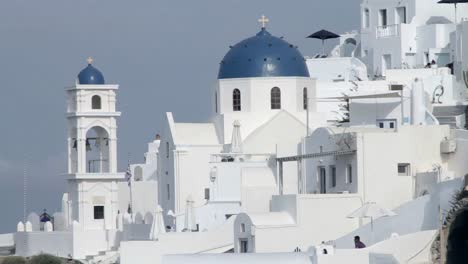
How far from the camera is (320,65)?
93.2 metres

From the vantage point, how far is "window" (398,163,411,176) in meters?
73.8

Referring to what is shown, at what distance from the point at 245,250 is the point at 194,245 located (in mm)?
4793

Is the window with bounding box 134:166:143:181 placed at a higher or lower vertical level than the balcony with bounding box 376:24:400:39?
lower

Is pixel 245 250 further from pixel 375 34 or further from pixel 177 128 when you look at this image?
pixel 375 34

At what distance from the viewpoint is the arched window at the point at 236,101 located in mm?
87625

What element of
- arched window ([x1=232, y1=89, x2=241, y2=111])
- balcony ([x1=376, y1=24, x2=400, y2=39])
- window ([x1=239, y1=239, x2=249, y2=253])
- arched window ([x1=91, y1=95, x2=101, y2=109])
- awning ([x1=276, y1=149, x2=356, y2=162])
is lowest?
window ([x1=239, y1=239, x2=249, y2=253])

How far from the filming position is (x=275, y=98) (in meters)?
87.8

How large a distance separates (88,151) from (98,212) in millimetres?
2759

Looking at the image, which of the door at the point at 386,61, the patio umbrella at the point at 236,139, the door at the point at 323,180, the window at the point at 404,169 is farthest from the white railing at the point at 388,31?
the window at the point at 404,169

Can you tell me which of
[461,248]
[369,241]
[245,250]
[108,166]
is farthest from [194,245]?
[461,248]

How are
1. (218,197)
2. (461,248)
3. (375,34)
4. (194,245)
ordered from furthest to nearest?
1. (375,34)
2. (218,197)
3. (194,245)
4. (461,248)

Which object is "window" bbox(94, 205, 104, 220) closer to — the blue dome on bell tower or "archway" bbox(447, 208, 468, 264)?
the blue dome on bell tower

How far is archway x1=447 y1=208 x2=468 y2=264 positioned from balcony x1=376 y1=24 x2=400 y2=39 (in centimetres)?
3696

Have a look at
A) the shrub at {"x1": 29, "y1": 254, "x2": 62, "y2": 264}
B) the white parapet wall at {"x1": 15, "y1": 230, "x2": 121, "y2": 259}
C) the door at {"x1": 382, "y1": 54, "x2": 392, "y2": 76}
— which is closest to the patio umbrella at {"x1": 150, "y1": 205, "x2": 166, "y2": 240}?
the shrub at {"x1": 29, "y1": 254, "x2": 62, "y2": 264}
